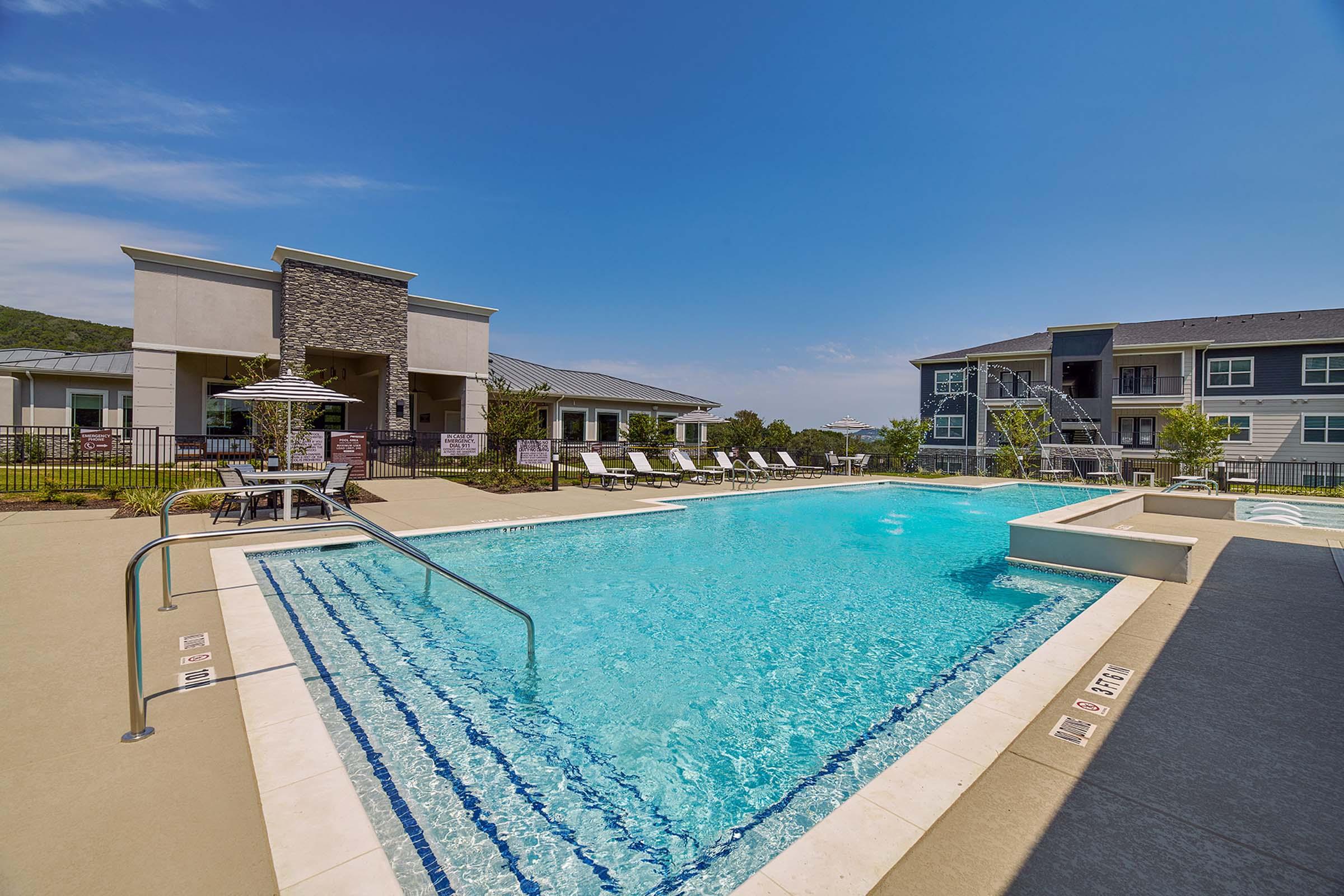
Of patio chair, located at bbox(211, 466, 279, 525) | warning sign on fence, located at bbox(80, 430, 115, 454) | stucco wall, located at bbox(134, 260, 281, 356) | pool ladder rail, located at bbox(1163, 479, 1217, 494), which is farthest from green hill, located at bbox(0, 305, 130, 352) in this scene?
pool ladder rail, located at bbox(1163, 479, 1217, 494)

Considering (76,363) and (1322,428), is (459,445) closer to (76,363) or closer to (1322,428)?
(76,363)

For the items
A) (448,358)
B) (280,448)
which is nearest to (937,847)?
(280,448)

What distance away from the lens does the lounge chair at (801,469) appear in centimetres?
2122

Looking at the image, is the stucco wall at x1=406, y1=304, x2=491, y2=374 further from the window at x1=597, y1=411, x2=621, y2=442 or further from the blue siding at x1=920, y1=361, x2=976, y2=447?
the blue siding at x1=920, y1=361, x2=976, y2=447

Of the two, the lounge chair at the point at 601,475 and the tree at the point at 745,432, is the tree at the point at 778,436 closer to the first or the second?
the tree at the point at 745,432

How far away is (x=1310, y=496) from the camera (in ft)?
51.8

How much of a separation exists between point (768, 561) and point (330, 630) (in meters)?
5.55

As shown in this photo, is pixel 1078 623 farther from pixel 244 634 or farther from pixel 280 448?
pixel 280 448

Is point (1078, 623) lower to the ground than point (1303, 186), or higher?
lower

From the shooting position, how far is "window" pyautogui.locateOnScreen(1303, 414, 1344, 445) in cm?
2367

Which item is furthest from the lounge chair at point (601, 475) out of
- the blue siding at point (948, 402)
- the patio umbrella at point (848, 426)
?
the blue siding at point (948, 402)

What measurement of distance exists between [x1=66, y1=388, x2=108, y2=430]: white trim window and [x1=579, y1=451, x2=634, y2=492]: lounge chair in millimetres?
20156

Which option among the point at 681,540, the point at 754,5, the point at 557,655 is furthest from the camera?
the point at 754,5

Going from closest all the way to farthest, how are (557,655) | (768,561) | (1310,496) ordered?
(557,655), (768,561), (1310,496)
